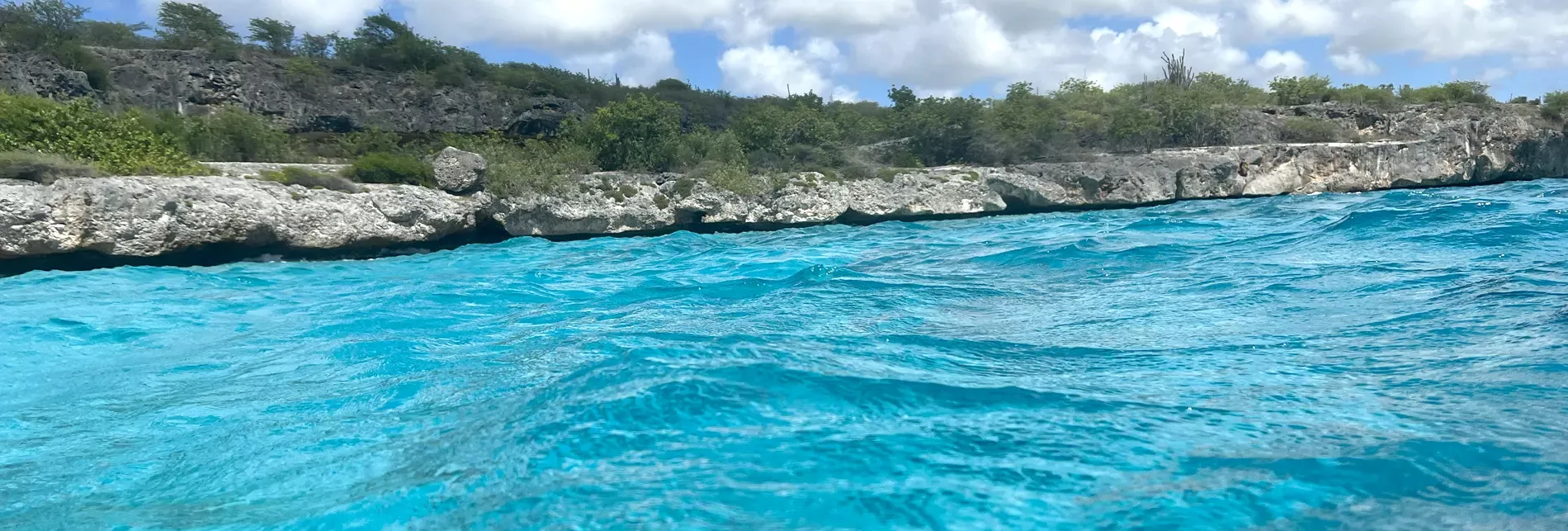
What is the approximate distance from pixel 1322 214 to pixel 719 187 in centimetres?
1046

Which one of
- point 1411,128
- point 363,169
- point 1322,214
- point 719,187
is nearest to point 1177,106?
point 1411,128

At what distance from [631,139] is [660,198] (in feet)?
10.9

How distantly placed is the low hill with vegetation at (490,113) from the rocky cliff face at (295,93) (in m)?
0.05

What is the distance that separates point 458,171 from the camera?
15.5 meters

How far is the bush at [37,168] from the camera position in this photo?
1128 cm

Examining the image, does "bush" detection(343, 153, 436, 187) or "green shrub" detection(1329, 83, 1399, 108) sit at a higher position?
"green shrub" detection(1329, 83, 1399, 108)

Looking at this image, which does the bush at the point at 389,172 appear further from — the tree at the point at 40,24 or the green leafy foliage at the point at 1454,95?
the green leafy foliage at the point at 1454,95

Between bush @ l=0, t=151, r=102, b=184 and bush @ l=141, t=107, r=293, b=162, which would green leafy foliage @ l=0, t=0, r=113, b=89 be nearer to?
bush @ l=141, t=107, r=293, b=162

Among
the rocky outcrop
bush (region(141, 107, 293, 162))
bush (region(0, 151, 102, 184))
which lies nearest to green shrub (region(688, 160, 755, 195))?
the rocky outcrop

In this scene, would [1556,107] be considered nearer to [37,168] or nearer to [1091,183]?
[1091,183]

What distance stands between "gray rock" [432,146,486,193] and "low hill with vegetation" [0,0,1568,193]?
397mm

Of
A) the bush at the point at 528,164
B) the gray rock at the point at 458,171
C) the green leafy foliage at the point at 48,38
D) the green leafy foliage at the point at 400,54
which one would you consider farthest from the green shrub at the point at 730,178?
the green leafy foliage at the point at 48,38

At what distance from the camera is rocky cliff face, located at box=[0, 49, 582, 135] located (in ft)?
73.2

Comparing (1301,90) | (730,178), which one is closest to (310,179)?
(730,178)
